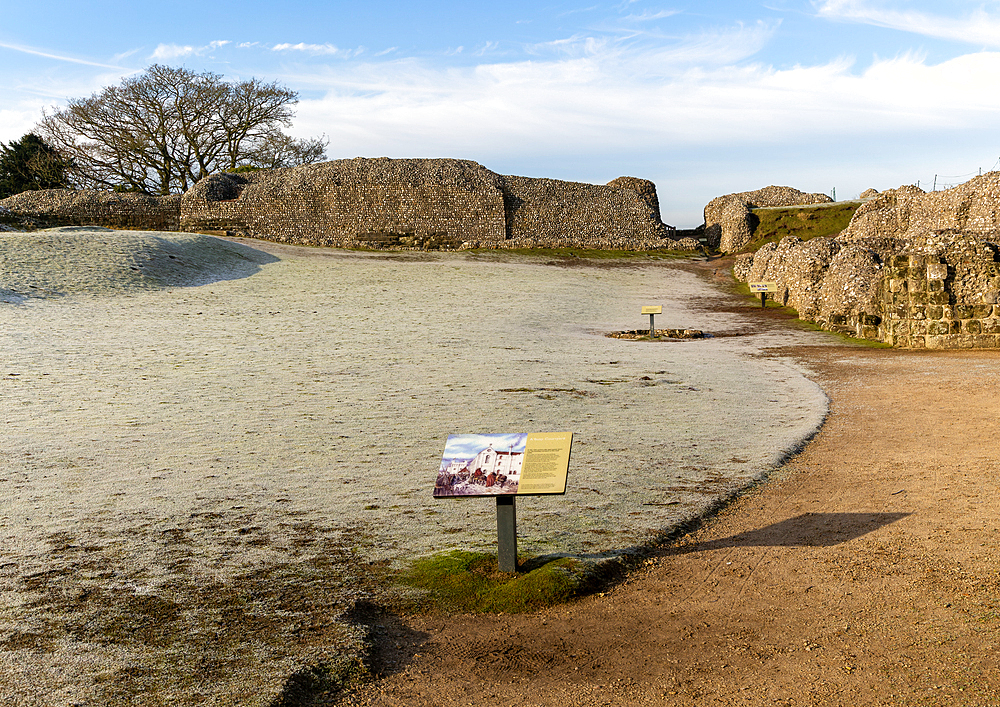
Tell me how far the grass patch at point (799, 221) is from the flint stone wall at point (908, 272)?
12.5m

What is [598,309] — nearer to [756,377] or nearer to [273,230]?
[756,377]

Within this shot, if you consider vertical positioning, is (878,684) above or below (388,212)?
below

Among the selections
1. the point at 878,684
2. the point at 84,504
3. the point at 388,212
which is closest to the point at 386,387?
the point at 84,504

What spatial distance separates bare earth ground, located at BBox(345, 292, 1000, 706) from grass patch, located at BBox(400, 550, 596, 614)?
0.11m

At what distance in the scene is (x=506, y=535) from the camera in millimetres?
4223

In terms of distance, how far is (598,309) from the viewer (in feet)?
64.6

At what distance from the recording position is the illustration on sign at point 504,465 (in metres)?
3.95

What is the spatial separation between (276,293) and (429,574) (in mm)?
15963

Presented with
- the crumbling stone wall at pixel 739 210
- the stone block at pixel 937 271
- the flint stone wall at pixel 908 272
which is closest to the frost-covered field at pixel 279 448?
the flint stone wall at pixel 908 272

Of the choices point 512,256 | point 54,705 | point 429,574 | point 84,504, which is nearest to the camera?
point 54,705

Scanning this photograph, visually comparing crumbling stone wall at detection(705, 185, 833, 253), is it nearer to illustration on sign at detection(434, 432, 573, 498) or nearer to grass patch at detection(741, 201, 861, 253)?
grass patch at detection(741, 201, 861, 253)

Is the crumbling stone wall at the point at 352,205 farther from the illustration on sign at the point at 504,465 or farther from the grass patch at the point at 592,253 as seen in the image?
the illustration on sign at the point at 504,465

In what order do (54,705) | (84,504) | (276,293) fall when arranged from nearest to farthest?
(54,705) < (84,504) < (276,293)

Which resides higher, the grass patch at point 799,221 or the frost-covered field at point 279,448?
the grass patch at point 799,221
